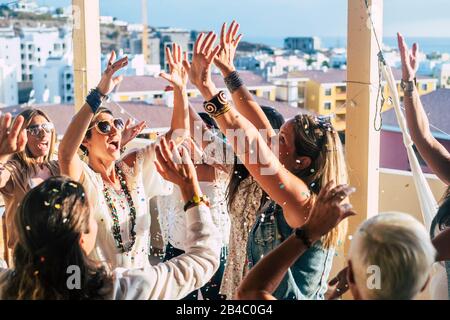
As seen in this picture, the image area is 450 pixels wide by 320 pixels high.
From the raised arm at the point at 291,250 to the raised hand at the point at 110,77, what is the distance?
72 centimetres

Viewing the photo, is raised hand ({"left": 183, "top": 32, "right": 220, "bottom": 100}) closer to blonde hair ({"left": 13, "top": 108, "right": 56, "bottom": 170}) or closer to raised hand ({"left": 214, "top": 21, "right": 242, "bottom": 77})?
raised hand ({"left": 214, "top": 21, "right": 242, "bottom": 77})

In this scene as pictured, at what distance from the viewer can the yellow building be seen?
1.85 metres

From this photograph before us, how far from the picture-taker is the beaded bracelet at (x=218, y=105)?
1.33m

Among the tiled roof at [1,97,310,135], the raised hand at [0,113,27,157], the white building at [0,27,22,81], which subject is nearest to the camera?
the raised hand at [0,113,27,157]

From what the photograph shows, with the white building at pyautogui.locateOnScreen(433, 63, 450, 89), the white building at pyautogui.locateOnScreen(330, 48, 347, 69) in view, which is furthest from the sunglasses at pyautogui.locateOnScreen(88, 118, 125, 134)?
the white building at pyautogui.locateOnScreen(433, 63, 450, 89)

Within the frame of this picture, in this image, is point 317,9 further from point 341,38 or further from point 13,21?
point 13,21

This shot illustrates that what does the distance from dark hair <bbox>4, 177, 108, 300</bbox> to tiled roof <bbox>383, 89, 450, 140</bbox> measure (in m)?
1.01

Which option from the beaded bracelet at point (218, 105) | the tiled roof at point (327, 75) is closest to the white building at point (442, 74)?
the tiled roof at point (327, 75)

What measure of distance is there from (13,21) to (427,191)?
162 centimetres

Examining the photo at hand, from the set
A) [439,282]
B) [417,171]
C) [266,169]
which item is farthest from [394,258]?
[417,171]

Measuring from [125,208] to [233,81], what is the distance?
43 centimetres

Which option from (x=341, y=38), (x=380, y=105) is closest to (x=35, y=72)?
(x=341, y=38)

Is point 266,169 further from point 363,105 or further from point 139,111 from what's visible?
point 139,111

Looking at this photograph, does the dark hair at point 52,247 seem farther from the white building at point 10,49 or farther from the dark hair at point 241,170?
the white building at point 10,49
